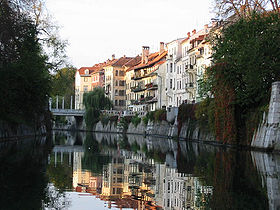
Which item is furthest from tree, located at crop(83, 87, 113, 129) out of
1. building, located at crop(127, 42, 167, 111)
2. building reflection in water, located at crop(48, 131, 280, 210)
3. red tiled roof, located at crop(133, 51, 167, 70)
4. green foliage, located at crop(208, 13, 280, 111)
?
building reflection in water, located at crop(48, 131, 280, 210)

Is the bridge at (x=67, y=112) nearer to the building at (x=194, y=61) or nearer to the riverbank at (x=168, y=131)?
the riverbank at (x=168, y=131)

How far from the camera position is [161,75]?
10638 cm

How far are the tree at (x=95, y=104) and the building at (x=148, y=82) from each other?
25.7ft

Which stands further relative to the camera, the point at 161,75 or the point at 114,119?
the point at 114,119

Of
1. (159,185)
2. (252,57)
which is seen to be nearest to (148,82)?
(252,57)

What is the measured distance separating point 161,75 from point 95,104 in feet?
54.8

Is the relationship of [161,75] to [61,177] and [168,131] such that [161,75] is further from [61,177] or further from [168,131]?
[61,177]

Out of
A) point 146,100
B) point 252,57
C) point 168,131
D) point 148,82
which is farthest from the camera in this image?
point 148,82

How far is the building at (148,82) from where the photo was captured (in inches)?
4166

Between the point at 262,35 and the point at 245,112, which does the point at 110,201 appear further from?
the point at 245,112

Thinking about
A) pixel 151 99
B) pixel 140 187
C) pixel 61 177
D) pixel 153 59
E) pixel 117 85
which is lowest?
pixel 140 187

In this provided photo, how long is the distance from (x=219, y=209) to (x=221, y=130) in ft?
113

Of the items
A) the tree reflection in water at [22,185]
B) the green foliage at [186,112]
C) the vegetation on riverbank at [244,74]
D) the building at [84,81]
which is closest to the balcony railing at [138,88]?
the building at [84,81]

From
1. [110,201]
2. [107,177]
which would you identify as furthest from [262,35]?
[110,201]
